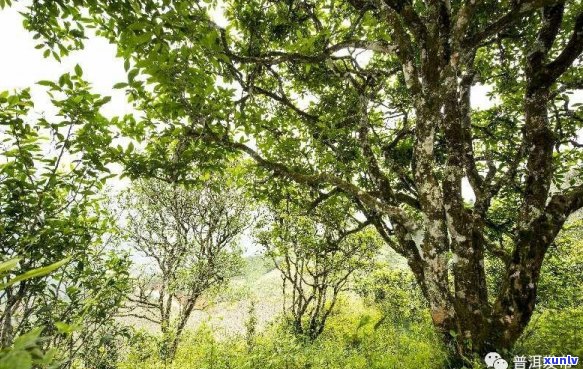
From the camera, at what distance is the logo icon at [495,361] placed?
390cm

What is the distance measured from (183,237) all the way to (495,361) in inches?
606

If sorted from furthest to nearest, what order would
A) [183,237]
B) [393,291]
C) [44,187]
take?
[393,291] < [183,237] < [44,187]

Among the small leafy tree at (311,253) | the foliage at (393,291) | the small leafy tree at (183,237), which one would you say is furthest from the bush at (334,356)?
the foliage at (393,291)

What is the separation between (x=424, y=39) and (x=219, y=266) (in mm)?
14472

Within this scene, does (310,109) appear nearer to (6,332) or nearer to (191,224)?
(6,332)

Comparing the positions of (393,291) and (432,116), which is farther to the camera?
(393,291)

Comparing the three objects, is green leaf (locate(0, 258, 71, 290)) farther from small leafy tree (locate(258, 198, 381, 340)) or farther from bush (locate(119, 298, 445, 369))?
small leafy tree (locate(258, 198, 381, 340))

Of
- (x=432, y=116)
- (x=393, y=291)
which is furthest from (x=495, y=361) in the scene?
(x=393, y=291)

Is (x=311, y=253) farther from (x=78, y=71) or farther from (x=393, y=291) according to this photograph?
→ (x=78, y=71)

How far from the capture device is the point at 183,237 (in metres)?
17.3

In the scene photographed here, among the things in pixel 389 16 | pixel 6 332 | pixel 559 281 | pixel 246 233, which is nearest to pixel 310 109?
pixel 389 16

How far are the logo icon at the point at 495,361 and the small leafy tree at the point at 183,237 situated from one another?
43.9ft

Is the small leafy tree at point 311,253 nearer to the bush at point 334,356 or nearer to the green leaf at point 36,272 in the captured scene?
the bush at point 334,356

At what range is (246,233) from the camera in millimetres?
16984
